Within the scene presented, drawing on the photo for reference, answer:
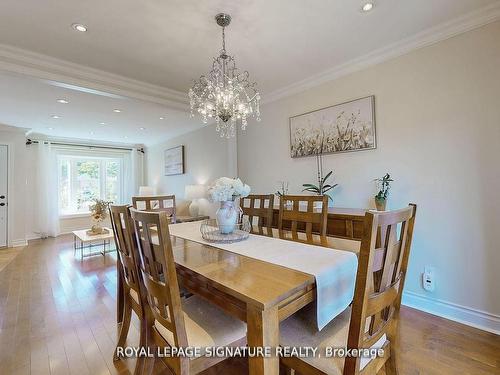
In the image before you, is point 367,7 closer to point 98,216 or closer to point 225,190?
point 225,190

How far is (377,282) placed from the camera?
1007mm

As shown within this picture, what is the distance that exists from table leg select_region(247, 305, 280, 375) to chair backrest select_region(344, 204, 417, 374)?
10.9 inches

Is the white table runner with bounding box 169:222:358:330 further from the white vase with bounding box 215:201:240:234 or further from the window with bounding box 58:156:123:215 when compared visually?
the window with bounding box 58:156:123:215

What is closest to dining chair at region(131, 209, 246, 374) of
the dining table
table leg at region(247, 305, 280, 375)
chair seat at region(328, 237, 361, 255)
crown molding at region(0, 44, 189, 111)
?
the dining table

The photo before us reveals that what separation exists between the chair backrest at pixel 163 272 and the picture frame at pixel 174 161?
4.51 metres

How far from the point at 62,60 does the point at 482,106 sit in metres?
3.77

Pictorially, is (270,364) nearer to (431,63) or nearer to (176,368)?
(176,368)

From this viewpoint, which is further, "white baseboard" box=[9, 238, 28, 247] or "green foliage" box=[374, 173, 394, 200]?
"white baseboard" box=[9, 238, 28, 247]

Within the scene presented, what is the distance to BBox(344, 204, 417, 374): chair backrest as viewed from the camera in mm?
848

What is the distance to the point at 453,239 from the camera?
2051mm

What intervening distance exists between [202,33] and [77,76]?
5.05 feet

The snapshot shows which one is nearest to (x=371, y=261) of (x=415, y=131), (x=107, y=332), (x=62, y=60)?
(x=415, y=131)

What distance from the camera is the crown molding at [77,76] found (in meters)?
2.28

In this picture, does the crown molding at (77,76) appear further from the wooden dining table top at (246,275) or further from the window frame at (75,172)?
the window frame at (75,172)
